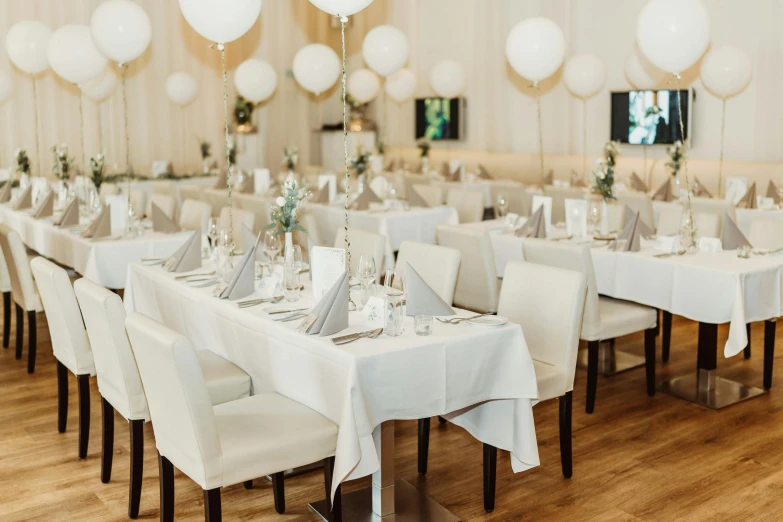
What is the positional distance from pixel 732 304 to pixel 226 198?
518cm

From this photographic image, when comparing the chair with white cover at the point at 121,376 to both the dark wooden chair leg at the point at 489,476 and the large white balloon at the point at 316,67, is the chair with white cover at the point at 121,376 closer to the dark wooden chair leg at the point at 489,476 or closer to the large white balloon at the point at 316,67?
the dark wooden chair leg at the point at 489,476

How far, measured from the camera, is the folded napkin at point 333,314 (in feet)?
10.4

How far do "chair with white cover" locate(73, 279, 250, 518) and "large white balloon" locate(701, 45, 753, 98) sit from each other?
6148mm

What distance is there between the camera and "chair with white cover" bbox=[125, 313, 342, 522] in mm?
2699

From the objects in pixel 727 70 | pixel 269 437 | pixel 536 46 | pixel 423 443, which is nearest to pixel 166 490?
pixel 269 437

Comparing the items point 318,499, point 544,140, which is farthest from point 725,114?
point 318,499

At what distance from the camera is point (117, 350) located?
10.9 ft

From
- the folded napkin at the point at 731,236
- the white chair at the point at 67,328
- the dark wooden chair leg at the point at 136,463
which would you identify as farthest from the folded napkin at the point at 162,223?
the folded napkin at the point at 731,236

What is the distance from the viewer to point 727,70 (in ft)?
26.2

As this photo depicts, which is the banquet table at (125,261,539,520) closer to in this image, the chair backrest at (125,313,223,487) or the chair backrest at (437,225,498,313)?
the chair backrest at (125,313,223,487)

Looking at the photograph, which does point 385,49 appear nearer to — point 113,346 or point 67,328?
point 67,328

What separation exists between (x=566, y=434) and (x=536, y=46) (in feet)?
12.5

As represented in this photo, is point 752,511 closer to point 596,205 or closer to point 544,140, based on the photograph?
point 596,205

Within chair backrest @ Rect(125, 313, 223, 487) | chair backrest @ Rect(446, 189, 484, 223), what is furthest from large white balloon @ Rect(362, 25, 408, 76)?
chair backrest @ Rect(125, 313, 223, 487)
